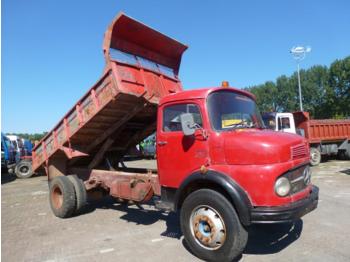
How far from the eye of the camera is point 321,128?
17391mm

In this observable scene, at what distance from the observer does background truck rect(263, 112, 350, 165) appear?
15.6 m

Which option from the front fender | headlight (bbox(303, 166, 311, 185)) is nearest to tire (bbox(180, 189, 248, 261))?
the front fender

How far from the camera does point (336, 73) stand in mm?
51750

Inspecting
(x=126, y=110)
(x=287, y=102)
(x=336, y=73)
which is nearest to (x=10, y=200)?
(x=126, y=110)

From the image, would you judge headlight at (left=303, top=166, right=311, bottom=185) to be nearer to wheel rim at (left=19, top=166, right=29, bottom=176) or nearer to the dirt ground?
the dirt ground

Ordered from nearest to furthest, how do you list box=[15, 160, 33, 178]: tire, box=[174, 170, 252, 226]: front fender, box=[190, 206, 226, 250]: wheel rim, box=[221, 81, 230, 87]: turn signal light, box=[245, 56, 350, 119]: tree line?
box=[174, 170, 252, 226]: front fender → box=[190, 206, 226, 250]: wheel rim → box=[221, 81, 230, 87]: turn signal light → box=[15, 160, 33, 178]: tire → box=[245, 56, 350, 119]: tree line

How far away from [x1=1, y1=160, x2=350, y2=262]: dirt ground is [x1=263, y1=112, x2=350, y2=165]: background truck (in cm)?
746

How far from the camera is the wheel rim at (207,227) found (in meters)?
4.45

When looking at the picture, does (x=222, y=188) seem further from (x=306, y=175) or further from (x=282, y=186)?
(x=306, y=175)

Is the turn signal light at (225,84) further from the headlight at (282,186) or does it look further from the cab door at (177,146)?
the headlight at (282,186)

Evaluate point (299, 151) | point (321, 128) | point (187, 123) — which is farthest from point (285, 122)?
point (187, 123)

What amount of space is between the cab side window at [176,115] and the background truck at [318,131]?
10682mm

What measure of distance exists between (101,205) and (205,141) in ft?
16.3

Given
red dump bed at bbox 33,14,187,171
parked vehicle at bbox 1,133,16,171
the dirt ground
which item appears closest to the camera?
the dirt ground
